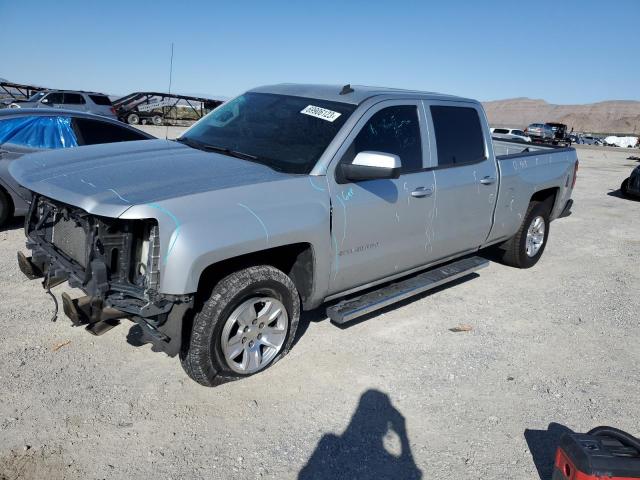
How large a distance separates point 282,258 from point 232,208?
0.74 metres

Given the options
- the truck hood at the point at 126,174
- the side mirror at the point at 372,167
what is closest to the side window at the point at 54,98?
the truck hood at the point at 126,174

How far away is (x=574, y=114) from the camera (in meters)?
123

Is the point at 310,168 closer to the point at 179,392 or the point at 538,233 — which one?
the point at 179,392

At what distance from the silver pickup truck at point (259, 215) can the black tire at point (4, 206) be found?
2.91 meters

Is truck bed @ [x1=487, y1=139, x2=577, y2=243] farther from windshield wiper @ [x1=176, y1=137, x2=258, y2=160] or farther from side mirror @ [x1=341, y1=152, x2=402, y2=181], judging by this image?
windshield wiper @ [x1=176, y1=137, x2=258, y2=160]

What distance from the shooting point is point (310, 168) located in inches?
140

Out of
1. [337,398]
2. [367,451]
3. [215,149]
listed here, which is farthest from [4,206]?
[367,451]

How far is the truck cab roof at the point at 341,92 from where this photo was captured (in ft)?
13.4

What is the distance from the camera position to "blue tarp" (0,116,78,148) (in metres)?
6.19

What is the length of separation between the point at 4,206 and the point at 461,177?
5.39 metres

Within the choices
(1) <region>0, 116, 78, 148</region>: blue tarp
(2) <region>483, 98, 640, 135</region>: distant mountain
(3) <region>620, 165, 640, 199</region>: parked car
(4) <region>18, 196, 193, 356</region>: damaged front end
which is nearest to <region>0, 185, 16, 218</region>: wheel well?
(1) <region>0, 116, 78, 148</region>: blue tarp

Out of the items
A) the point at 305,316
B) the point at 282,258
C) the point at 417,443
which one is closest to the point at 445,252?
the point at 305,316

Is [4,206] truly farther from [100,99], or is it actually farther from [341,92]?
[100,99]

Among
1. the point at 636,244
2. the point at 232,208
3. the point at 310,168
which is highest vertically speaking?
the point at 310,168
